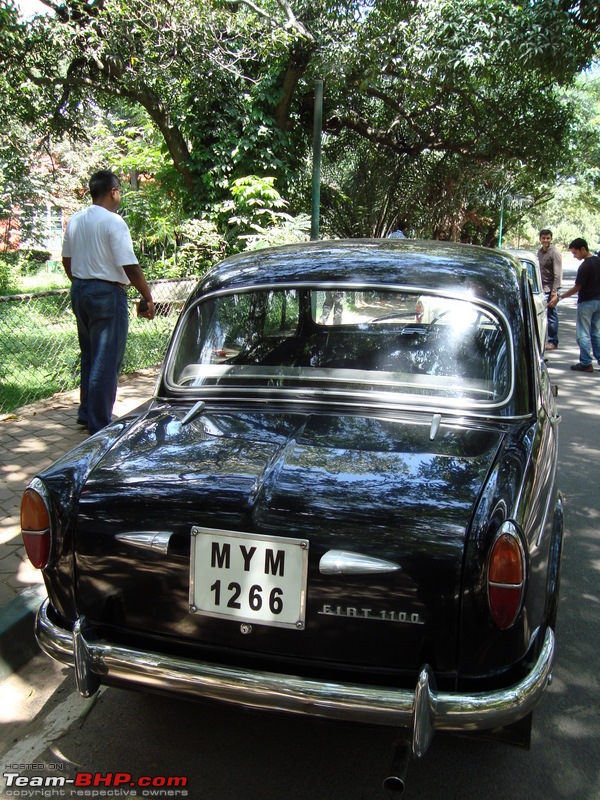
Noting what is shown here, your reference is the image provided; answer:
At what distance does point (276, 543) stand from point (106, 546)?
1.99 feet

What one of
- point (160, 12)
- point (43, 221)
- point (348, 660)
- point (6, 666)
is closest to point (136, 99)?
point (160, 12)

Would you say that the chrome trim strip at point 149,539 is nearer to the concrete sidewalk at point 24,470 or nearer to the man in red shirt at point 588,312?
the concrete sidewalk at point 24,470

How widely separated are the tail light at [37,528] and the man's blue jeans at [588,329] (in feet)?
30.6

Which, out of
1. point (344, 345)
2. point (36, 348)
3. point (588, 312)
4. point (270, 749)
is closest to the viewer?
point (270, 749)

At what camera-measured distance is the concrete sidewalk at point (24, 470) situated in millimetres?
3326

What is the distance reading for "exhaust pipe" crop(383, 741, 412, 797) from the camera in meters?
2.09

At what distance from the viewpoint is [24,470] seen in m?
5.25

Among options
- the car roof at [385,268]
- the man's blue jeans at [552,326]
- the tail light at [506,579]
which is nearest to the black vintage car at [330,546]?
the tail light at [506,579]

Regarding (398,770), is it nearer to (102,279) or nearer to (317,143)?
(102,279)

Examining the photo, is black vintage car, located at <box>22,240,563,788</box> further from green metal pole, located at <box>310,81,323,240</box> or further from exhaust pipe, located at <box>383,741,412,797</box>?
green metal pole, located at <box>310,81,323,240</box>

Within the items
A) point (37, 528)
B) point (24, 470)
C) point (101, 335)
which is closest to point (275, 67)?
point (101, 335)

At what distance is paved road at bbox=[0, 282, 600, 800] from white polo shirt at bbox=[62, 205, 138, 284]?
3106 millimetres

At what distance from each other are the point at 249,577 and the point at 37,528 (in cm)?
80

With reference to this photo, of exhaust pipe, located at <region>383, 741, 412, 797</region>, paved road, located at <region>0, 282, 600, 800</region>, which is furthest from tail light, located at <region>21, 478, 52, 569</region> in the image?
exhaust pipe, located at <region>383, 741, 412, 797</region>
